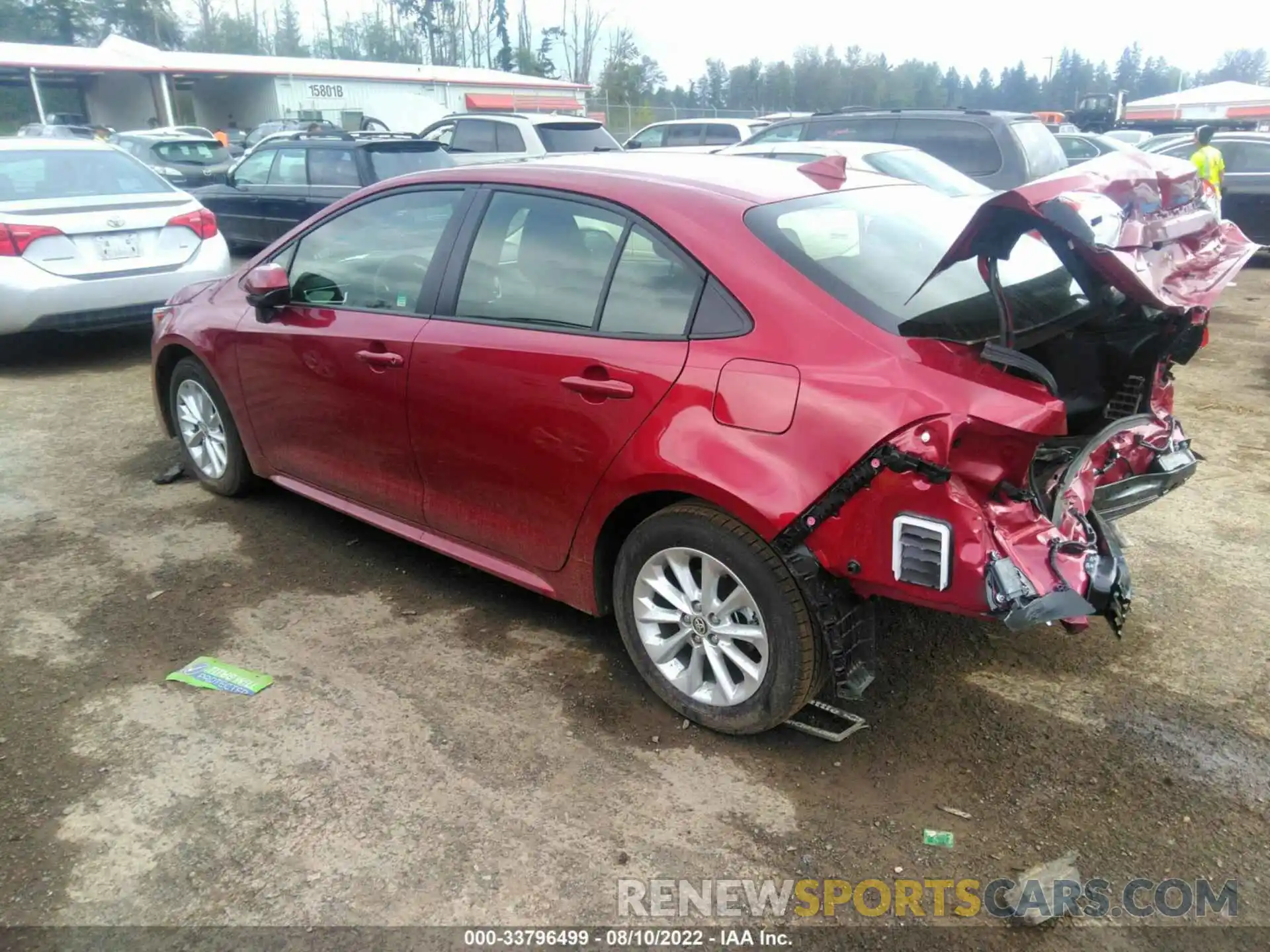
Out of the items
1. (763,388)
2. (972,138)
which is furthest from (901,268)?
(972,138)

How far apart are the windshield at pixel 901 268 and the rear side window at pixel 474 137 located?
Result: 12212 mm

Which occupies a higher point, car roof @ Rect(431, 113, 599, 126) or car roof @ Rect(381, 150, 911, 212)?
car roof @ Rect(381, 150, 911, 212)

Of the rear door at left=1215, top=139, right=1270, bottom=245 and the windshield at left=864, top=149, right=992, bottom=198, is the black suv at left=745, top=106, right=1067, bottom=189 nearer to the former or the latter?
the windshield at left=864, top=149, right=992, bottom=198

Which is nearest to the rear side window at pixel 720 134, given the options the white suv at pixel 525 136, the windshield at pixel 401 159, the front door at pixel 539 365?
the white suv at pixel 525 136

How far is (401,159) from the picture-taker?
34.0 feet

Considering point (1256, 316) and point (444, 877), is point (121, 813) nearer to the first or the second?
point (444, 877)

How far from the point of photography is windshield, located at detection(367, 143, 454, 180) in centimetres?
1020

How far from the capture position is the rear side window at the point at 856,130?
397 inches

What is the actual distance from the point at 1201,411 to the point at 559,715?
5202 mm

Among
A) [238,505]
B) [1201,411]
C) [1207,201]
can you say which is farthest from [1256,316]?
[238,505]

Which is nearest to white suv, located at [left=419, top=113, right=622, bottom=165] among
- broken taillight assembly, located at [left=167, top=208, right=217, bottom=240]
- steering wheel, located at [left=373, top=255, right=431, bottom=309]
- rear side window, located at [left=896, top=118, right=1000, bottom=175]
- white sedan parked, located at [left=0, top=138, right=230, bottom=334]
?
rear side window, located at [left=896, top=118, right=1000, bottom=175]

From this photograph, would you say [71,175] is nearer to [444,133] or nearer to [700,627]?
[700,627]

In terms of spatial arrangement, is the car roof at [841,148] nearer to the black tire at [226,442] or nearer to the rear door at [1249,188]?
the black tire at [226,442]

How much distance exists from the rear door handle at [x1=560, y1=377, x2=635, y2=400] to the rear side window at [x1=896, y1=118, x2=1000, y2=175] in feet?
24.7
